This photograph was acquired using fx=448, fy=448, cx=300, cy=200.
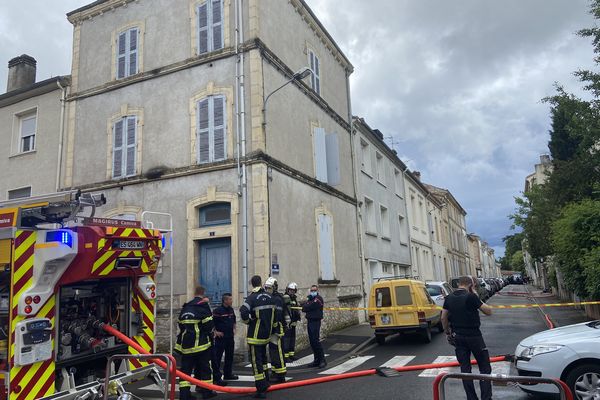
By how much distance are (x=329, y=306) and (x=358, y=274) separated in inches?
131

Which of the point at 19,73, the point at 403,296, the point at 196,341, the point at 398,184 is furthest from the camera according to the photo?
the point at 398,184

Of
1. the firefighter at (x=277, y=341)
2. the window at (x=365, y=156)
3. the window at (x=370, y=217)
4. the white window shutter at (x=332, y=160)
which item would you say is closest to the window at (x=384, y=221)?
the window at (x=370, y=217)

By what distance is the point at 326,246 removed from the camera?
15.1 meters

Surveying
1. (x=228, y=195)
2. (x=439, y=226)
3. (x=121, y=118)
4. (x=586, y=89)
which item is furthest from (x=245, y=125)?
(x=439, y=226)

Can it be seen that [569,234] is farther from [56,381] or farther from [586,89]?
[56,381]

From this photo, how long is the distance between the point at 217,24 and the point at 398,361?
10501mm

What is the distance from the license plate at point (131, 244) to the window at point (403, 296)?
795cm

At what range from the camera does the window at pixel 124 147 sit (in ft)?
45.1

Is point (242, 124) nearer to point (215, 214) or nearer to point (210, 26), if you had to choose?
point (215, 214)

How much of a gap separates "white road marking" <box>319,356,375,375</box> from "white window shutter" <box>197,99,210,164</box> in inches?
255

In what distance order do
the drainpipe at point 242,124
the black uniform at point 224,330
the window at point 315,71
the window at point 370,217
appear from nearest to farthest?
the black uniform at point 224,330 → the drainpipe at point 242,124 → the window at point 315,71 → the window at point 370,217

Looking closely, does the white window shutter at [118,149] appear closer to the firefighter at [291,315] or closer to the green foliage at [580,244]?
the firefighter at [291,315]

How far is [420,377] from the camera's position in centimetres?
826

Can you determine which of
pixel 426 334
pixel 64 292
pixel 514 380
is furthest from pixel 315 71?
pixel 514 380
